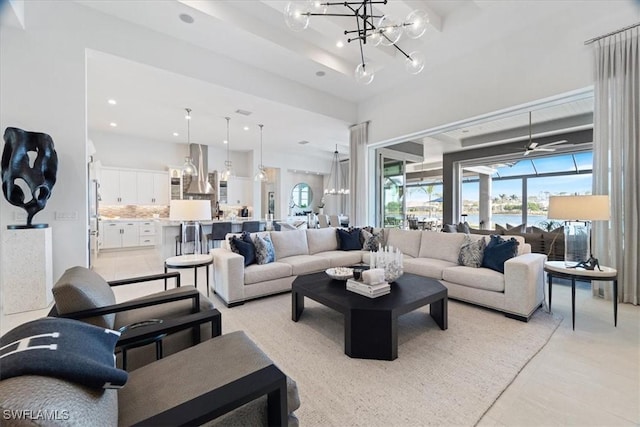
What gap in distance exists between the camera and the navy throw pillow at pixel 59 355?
75cm

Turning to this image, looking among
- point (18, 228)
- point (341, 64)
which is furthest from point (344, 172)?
point (18, 228)

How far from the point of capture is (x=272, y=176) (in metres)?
10.7

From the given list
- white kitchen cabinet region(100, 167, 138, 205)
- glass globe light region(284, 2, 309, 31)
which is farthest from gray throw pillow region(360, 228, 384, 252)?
white kitchen cabinet region(100, 167, 138, 205)

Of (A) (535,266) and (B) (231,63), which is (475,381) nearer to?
(A) (535,266)

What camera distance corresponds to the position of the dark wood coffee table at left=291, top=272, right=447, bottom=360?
2184mm

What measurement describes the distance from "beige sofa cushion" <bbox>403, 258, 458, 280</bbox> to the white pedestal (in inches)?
179

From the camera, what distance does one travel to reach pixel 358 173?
6.65 m

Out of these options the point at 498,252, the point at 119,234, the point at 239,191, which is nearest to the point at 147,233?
the point at 119,234

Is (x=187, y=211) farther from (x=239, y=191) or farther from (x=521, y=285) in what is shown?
(x=239, y=191)

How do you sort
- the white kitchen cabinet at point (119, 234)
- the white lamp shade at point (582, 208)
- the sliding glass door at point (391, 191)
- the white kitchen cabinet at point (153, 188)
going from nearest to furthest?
the white lamp shade at point (582, 208) → the sliding glass door at point (391, 191) → the white kitchen cabinet at point (119, 234) → the white kitchen cabinet at point (153, 188)

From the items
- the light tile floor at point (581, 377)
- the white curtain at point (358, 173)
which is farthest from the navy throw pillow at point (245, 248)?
the white curtain at point (358, 173)

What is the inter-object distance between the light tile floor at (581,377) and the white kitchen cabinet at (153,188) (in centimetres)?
582

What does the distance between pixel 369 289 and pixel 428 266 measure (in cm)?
160

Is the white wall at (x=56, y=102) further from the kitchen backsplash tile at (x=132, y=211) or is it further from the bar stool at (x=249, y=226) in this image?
the kitchen backsplash tile at (x=132, y=211)
